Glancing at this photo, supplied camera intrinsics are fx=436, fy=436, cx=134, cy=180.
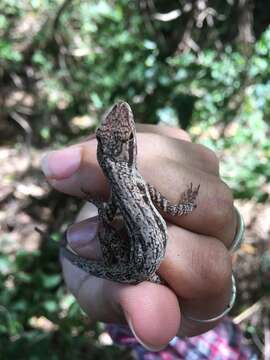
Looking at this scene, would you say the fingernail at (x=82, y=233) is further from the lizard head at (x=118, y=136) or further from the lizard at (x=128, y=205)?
the lizard head at (x=118, y=136)

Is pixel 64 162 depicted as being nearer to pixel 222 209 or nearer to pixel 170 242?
pixel 170 242

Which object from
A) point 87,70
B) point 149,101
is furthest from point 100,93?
point 149,101

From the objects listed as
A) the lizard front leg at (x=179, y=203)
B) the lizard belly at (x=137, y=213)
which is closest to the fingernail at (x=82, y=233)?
the lizard belly at (x=137, y=213)

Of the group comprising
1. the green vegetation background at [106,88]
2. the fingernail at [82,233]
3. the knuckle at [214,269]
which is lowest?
the green vegetation background at [106,88]

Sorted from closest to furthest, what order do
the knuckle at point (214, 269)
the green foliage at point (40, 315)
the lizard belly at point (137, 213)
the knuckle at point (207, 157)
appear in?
the knuckle at point (214, 269)
the lizard belly at point (137, 213)
the knuckle at point (207, 157)
the green foliage at point (40, 315)

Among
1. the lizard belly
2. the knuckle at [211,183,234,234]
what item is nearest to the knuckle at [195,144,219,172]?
the knuckle at [211,183,234,234]

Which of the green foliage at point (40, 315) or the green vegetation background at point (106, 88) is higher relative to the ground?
the green vegetation background at point (106, 88)

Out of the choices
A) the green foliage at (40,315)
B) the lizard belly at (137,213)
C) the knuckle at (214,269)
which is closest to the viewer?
the knuckle at (214,269)

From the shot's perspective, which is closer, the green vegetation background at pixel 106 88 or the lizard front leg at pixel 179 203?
the lizard front leg at pixel 179 203

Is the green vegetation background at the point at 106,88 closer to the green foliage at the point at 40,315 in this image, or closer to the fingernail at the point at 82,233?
the green foliage at the point at 40,315
